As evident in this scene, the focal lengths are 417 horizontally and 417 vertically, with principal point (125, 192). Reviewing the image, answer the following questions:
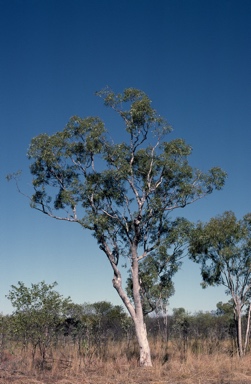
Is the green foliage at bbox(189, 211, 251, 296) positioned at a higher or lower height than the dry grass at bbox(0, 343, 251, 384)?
higher

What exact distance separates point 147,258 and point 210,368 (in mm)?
6014

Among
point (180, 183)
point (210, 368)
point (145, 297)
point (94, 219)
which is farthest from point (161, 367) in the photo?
point (180, 183)

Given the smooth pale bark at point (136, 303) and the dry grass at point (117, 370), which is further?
the smooth pale bark at point (136, 303)

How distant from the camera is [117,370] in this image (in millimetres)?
16875

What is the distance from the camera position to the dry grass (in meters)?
14.5

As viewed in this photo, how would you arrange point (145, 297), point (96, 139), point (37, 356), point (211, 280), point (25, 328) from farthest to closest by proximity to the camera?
point (211, 280) < point (145, 297) < point (96, 139) < point (37, 356) < point (25, 328)

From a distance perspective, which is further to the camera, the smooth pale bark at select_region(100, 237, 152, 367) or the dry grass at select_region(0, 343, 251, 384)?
the smooth pale bark at select_region(100, 237, 152, 367)

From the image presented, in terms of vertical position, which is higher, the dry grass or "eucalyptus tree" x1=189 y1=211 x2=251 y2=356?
"eucalyptus tree" x1=189 y1=211 x2=251 y2=356

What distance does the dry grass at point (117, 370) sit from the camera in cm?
1455

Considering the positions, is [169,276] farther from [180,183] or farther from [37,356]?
[37,356]

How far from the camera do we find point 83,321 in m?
27.7

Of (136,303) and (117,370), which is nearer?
(117,370)

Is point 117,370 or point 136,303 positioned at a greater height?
point 136,303

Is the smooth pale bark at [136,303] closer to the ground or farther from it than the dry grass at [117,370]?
farther from it
